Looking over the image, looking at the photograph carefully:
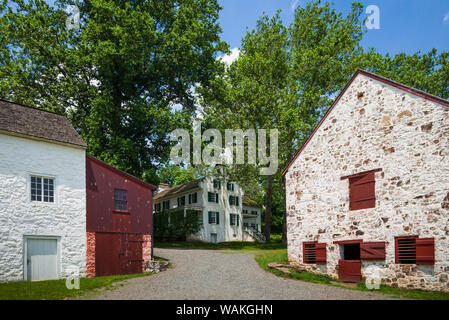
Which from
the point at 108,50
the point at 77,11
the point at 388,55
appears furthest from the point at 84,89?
the point at 388,55

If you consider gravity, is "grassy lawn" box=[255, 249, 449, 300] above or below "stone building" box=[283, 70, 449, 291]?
below

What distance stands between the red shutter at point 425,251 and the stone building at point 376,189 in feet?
0.11

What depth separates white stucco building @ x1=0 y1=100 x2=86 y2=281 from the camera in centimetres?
1398

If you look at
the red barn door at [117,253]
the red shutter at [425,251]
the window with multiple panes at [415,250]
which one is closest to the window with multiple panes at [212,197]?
the red barn door at [117,253]

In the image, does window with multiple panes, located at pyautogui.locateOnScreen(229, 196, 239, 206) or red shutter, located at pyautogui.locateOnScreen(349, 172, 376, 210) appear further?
window with multiple panes, located at pyautogui.locateOnScreen(229, 196, 239, 206)

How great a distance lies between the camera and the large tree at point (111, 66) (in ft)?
79.2

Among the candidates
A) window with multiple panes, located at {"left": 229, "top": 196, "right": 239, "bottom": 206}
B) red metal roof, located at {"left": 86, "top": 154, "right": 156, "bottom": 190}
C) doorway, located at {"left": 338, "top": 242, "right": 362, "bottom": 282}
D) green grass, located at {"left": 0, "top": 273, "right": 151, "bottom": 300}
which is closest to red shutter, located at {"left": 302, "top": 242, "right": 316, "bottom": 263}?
doorway, located at {"left": 338, "top": 242, "right": 362, "bottom": 282}

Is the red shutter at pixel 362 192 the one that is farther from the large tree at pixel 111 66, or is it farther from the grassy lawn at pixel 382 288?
the large tree at pixel 111 66

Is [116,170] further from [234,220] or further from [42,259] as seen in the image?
[234,220]

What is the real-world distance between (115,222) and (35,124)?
6.03m

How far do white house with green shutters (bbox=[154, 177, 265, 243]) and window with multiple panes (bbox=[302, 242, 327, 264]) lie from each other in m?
19.1

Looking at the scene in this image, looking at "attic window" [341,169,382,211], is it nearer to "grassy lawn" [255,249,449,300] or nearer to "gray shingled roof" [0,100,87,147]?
"grassy lawn" [255,249,449,300]

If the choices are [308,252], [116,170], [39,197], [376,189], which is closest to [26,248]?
[39,197]

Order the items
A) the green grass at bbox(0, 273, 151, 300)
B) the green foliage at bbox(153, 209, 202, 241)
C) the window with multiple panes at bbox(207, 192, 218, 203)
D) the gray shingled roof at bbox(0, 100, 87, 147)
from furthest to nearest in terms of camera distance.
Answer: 1. the window with multiple panes at bbox(207, 192, 218, 203)
2. the green foliage at bbox(153, 209, 202, 241)
3. the gray shingled roof at bbox(0, 100, 87, 147)
4. the green grass at bbox(0, 273, 151, 300)
